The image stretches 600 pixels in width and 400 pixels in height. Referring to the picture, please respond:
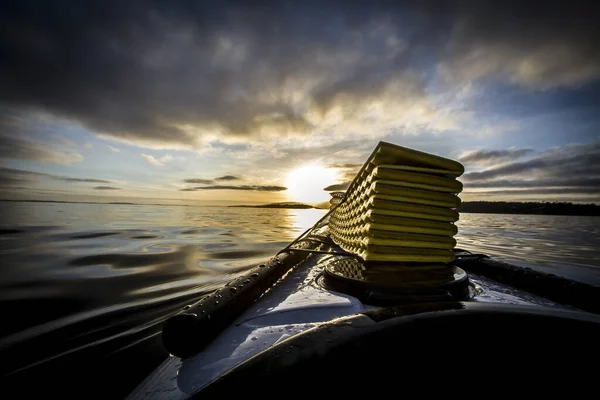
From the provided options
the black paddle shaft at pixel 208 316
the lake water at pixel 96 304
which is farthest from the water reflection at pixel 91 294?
the black paddle shaft at pixel 208 316

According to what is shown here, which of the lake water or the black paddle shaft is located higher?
the black paddle shaft

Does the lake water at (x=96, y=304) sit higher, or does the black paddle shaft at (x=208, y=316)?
the black paddle shaft at (x=208, y=316)

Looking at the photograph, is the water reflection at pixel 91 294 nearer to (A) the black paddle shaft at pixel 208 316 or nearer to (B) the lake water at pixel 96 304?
(B) the lake water at pixel 96 304

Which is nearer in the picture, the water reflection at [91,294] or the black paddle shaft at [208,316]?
the black paddle shaft at [208,316]

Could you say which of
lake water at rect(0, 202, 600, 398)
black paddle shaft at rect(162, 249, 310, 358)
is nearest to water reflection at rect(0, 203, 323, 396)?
lake water at rect(0, 202, 600, 398)

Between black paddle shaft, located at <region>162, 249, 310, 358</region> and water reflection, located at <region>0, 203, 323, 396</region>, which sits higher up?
black paddle shaft, located at <region>162, 249, 310, 358</region>

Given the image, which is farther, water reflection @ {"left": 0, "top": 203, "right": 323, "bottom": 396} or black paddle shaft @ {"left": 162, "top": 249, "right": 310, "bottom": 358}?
water reflection @ {"left": 0, "top": 203, "right": 323, "bottom": 396}

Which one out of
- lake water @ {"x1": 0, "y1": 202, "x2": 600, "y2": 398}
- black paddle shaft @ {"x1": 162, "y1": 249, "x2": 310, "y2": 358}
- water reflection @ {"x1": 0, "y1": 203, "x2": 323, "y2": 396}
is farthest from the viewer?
water reflection @ {"x1": 0, "y1": 203, "x2": 323, "y2": 396}

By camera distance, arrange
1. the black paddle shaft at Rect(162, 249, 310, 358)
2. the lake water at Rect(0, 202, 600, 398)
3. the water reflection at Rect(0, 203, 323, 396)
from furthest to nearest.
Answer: the water reflection at Rect(0, 203, 323, 396) < the lake water at Rect(0, 202, 600, 398) < the black paddle shaft at Rect(162, 249, 310, 358)

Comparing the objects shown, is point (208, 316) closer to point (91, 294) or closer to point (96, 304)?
point (96, 304)

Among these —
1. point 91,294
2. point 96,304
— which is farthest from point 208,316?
point 91,294

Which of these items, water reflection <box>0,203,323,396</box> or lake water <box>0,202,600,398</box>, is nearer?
lake water <box>0,202,600,398</box>

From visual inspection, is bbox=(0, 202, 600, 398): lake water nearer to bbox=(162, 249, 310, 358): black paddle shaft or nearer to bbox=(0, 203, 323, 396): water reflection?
bbox=(0, 203, 323, 396): water reflection

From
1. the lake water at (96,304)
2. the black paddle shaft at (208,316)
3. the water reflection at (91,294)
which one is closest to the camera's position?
the black paddle shaft at (208,316)
